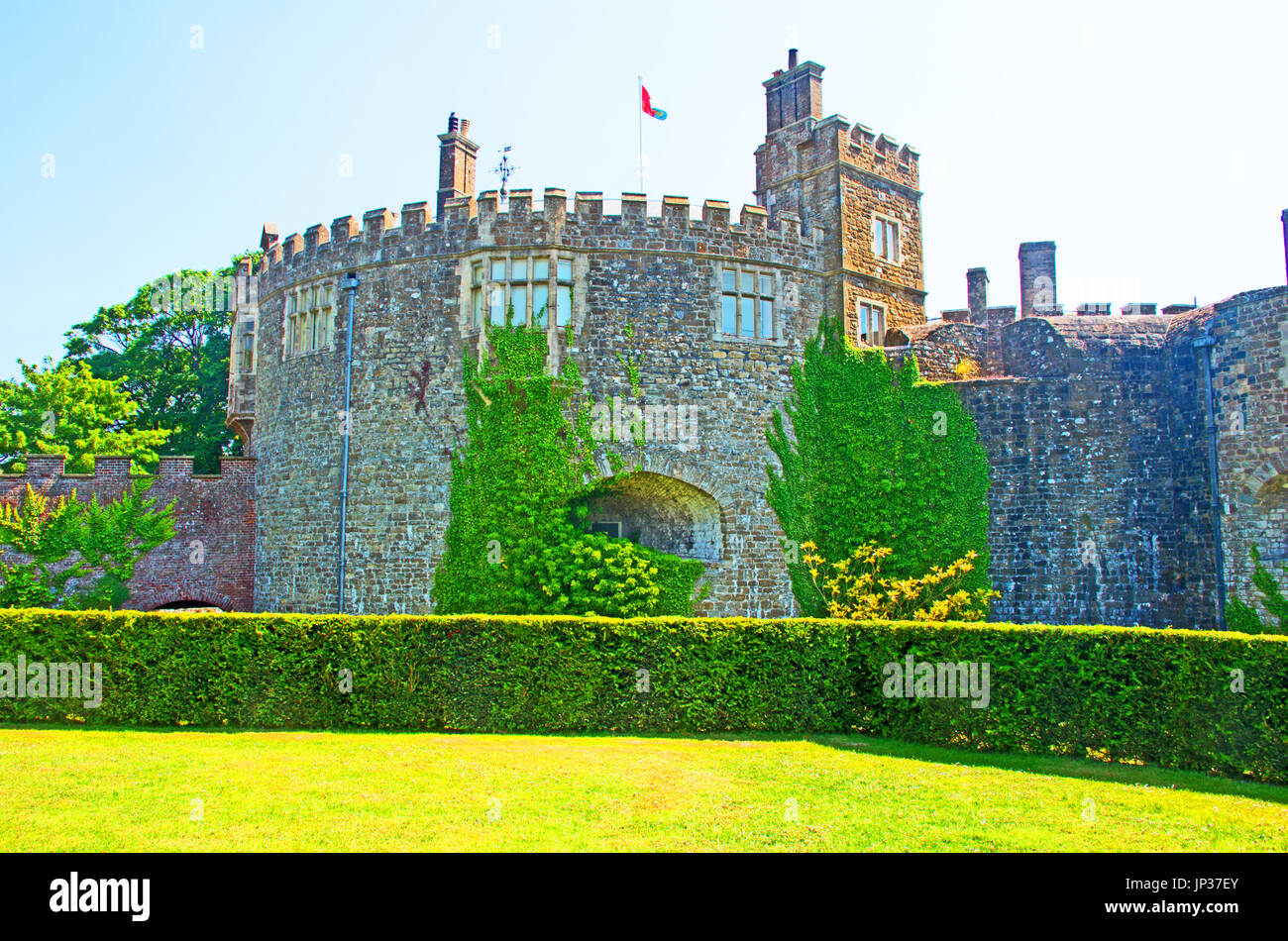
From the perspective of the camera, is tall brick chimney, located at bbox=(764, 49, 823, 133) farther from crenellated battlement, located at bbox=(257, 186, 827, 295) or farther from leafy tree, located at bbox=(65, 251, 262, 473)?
leafy tree, located at bbox=(65, 251, 262, 473)

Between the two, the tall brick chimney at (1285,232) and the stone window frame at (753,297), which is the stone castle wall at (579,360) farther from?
the tall brick chimney at (1285,232)

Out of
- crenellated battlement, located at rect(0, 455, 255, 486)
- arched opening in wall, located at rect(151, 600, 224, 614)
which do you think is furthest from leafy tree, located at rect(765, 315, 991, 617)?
arched opening in wall, located at rect(151, 600, 224, 614)

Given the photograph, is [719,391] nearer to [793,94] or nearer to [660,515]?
[660,515]

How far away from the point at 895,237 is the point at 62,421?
26.9 m

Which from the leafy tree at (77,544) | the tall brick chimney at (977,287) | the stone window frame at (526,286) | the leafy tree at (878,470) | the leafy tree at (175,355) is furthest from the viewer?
the leafy tree at (175,355)

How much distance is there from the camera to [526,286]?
20.0 metres

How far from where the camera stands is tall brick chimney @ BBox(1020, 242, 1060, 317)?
25.7m

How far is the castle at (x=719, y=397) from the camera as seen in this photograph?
18.7m

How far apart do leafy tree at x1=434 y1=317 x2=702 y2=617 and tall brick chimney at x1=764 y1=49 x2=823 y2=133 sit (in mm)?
9377

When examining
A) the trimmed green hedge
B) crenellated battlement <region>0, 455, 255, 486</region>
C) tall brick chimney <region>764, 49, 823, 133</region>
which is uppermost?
tall brick chimney <region>764, 49, 823, 133</region>

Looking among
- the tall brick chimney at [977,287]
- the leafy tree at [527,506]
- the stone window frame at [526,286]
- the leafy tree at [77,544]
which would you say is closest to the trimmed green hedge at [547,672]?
the leafy tree at [527,506]

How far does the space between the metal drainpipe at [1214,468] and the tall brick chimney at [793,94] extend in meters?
10.6
